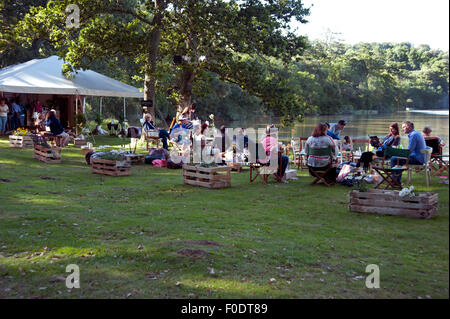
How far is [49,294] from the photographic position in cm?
439

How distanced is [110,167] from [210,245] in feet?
22.9

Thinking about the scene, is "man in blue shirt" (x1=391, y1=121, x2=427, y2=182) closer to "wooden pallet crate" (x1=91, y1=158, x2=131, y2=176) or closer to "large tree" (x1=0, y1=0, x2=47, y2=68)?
"wooden pallet crate" (x1=91, y1=158, x2=131, y2=176)

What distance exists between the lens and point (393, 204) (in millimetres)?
7582

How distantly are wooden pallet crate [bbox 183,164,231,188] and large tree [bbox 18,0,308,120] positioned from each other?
9129 mm

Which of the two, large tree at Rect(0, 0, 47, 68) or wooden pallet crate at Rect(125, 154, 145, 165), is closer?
wooden pallet crate at Rect(125, 154, 145, 165)

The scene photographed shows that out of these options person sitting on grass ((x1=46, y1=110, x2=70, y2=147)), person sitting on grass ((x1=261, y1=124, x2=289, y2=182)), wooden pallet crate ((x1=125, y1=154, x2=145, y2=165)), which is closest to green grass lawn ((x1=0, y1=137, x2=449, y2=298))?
person sitting on grass ((x1=261, y1=124, x2=289, y2=182))

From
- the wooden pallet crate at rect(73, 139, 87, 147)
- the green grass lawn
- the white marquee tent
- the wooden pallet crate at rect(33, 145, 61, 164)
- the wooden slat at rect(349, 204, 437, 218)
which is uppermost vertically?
the white marquee tent

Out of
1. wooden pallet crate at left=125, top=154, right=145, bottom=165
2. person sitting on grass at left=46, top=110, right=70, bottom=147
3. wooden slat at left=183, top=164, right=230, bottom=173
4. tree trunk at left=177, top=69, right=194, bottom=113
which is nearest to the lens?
wooden slat at left=183, top=164, right=230, bottom=173

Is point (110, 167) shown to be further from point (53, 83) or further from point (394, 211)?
point (53, 83)

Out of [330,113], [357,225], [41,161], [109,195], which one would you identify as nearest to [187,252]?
[357,225]

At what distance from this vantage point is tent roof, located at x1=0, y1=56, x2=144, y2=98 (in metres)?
19.0
